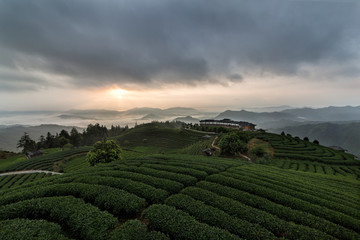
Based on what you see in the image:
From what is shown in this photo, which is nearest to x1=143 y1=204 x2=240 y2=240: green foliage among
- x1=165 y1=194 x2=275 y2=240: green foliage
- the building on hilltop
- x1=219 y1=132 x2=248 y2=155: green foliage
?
x1=165 y1=194 x2=275 y2=240: green foliage

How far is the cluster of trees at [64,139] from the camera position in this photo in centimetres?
8331

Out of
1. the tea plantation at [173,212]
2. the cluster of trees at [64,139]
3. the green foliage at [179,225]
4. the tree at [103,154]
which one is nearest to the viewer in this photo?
the green foliage at [179,225]

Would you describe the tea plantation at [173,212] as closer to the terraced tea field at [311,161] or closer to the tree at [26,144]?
the terraced tea field at [311,161]

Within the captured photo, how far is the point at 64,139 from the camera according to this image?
89875mm

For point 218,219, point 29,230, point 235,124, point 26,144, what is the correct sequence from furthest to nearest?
point 235,124 < point 26,144 < point 218,219 < point 29,230

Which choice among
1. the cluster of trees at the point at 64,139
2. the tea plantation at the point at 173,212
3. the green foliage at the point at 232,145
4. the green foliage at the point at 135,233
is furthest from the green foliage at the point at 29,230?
the cluster of trees at the point at 64,139

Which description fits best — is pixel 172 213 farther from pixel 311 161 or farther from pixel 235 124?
pixel 235 124

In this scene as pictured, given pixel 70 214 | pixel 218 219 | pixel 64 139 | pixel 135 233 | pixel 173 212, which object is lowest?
pixel 64 139

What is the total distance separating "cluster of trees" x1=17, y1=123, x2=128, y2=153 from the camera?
273 ft

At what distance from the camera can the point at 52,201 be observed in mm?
9430

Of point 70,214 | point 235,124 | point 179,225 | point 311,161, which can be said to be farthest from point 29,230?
point 235,124

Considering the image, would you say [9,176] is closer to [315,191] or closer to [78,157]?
[78,157]

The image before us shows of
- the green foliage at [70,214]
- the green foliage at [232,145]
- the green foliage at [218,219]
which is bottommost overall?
the green foliage at [232,145]

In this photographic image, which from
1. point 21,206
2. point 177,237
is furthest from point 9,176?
point 177,237
